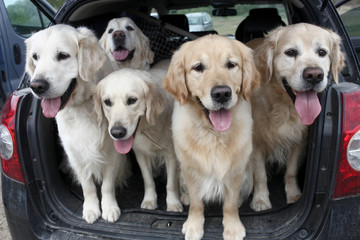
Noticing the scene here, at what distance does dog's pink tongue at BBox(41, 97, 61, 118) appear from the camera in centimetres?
207

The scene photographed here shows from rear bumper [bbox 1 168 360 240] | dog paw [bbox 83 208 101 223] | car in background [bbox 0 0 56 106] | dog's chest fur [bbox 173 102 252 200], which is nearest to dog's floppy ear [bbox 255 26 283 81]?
dog's chest fur [bbox 173 102 252 200]

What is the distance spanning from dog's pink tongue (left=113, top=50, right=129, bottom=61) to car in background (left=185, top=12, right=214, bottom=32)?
217 cm

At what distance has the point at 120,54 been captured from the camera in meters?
3.05

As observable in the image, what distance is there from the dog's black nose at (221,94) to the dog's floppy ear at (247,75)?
219 mm

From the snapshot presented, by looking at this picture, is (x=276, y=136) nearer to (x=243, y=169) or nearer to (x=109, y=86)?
(x=243, y=169)

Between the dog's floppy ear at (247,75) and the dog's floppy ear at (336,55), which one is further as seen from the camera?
the dog's floppy ear at (336,55)

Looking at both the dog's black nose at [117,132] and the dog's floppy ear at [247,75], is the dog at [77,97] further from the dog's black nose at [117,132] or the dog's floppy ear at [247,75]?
the dog's floppy ear at [247,75]

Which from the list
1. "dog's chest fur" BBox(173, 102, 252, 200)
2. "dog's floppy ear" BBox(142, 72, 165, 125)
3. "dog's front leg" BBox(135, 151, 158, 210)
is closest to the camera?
"dog's chest fur" BBox(173, 102, 252, 200)

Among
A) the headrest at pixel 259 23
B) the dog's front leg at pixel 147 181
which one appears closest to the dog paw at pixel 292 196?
the dog's front leg at pixel 147 181

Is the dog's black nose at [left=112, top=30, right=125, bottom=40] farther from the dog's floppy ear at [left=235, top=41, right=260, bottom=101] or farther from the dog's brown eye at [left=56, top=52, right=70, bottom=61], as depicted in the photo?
the dog's floppy ear at [left=235, top=41, right=260, bottom=101]

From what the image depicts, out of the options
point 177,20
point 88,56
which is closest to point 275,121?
point 88,56

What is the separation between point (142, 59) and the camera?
321 cm

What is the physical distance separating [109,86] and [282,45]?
118cm

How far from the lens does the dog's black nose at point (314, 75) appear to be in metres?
2.05
